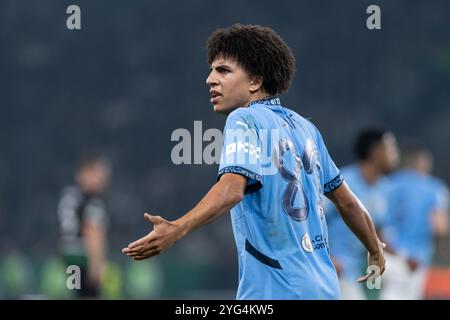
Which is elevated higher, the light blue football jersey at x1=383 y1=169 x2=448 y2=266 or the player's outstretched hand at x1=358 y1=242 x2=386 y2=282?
the player's outstretched hand at x1=358 y1=242 x2=386 y2=282

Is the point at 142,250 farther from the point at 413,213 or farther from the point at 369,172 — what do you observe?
the point at 413,213

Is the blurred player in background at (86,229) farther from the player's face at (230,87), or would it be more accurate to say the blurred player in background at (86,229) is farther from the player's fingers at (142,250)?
the player's fingers at (142,250)

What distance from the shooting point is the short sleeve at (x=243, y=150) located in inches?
185

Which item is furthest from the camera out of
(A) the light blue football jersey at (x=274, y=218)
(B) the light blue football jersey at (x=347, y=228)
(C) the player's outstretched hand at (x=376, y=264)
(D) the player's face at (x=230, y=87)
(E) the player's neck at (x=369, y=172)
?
(E) the player's neck at (x=369, y=172)

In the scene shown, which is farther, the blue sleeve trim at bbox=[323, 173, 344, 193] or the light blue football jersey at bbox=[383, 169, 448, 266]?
the light blue football jersey at bbox=[383, 169, 448, 266]

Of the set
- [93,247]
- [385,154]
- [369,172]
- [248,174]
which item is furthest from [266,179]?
[93,247]

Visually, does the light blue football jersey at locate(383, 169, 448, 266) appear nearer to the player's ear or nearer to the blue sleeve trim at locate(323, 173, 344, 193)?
the blue sleeve trim at locate(323, 173, 344, 193)

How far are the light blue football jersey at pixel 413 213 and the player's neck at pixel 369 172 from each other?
1913 mm

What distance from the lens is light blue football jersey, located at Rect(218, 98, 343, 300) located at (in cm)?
481

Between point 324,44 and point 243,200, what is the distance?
68.3ft

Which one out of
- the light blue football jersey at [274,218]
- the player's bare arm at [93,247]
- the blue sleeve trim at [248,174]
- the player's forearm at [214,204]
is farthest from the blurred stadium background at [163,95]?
the player's forearm at [214,204]

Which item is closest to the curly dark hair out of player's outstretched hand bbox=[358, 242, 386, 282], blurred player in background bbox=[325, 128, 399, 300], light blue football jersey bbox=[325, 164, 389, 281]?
player's outstretched hand bbox=[358, 242, 386, 282]
